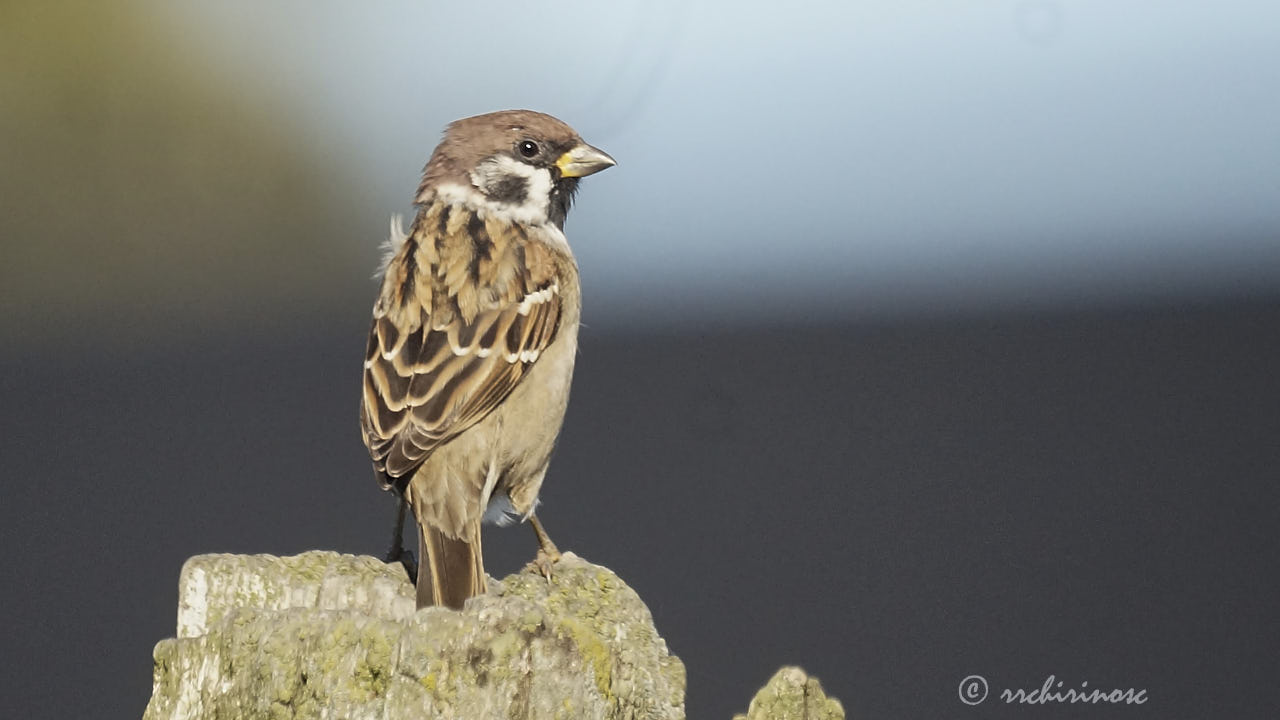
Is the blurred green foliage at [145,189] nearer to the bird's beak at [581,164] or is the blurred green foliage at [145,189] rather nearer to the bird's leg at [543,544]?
the bird's beak at [581,164]

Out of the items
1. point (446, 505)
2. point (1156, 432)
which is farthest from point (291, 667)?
point (1156, 432)

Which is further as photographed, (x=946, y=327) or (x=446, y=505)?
(x=946, y=327)

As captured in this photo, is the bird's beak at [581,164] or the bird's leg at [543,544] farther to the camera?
the bird's beak at [581,164]

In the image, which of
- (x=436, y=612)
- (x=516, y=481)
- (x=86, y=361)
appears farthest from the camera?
(x=86, y=361)

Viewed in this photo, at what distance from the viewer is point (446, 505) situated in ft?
10.5

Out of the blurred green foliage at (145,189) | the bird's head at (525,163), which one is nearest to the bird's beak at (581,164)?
the bird's head at (525,163)

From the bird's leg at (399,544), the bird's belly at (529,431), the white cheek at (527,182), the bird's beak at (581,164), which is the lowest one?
the bird's leg at (399,544)

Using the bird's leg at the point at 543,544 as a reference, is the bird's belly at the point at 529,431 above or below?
above

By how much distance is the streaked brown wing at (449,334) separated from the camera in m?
3.29

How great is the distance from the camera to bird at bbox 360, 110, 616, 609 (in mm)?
3256

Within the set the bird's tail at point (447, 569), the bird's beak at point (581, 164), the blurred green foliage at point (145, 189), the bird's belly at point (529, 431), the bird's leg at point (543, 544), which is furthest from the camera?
the blurred green foliage at point (145, 189)

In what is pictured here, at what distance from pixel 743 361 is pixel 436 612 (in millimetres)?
3925

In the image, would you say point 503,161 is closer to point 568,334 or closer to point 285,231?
point 568,334

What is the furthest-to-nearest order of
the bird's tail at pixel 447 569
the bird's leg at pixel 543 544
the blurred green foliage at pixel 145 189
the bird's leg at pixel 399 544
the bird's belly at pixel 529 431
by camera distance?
1. the blurred green foliage at pixel 145 189
2. the bird's leg at pixel 399 544
3. the bird's belly at pixel 529 431
4. the bird's leg at pixel 543 544
5. the bird's tail at pixel 447 569
